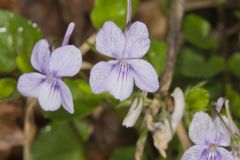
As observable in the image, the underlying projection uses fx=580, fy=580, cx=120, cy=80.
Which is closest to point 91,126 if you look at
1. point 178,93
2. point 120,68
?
point 178,93

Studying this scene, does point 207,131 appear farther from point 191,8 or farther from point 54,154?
point 191,8

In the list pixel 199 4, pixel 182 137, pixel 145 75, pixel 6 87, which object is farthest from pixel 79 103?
pixel 199 4

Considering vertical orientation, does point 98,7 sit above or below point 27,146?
above

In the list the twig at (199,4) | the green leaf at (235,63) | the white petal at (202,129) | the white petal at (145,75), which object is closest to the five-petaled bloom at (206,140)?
the white petal at (202,129)

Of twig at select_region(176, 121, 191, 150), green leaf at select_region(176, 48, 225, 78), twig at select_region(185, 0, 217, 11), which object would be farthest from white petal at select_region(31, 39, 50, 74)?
twig at select_region(185, 0, 217, 11)

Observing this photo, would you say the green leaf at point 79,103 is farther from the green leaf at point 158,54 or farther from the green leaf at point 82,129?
the green leaf at point 82,129

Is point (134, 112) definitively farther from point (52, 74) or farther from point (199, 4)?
point (199, 4)

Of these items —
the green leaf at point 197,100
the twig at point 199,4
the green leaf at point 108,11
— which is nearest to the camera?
the green leaf at point 197,100
